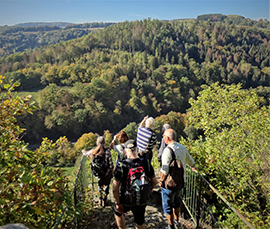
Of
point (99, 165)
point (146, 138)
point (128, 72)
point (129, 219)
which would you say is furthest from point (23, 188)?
point (128, 72)

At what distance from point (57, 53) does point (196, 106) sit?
11851 centimetres

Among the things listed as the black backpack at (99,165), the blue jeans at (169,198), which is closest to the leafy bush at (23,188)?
the black backpack at (99,165)

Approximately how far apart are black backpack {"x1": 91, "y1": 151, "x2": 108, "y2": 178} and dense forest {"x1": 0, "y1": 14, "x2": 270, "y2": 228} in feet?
2.84

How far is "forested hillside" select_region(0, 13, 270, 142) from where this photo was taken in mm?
71750

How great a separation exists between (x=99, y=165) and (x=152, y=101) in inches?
3492

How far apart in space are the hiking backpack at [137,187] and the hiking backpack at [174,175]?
2.18 ft

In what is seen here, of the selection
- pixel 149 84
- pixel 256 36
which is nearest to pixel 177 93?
pixel 149 84

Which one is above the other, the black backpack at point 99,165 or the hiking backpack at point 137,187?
the hiking backpack at point 137,187

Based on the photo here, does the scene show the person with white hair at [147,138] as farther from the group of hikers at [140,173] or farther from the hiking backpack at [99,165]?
the hiking backpack at [99,165]

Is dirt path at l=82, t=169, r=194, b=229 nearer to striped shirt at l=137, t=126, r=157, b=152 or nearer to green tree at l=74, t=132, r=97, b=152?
striped shirt at l=137, t=126, r=157, b=152

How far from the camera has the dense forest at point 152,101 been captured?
3791 mm

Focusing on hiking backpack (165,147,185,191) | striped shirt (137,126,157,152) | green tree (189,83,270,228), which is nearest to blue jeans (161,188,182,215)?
hiking backpack (165,147,185,191)

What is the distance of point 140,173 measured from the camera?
3.03 meters

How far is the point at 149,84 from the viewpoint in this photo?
9794 cm
